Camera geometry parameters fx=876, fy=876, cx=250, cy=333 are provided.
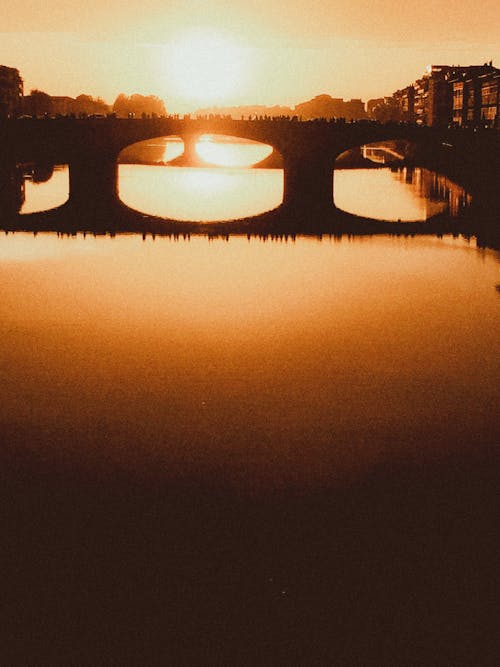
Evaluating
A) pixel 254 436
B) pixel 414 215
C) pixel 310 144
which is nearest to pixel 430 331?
pixel 254 436

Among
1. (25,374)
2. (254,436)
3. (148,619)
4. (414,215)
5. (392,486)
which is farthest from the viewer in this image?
(414,215)

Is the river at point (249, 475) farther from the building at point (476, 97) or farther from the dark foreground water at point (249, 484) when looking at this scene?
the building at point (476, 97)

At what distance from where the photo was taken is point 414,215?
3566 centimetres

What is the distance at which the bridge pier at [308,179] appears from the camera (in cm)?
4055

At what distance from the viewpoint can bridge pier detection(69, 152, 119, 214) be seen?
40825 mm

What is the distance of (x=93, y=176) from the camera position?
139 feet

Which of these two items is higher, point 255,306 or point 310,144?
point 310,144

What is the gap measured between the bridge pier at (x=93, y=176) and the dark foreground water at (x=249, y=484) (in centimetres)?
2301

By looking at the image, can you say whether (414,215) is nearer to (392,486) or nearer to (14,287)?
(14,287)

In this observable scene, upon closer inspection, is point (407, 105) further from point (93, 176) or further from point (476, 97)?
point (93, 176)

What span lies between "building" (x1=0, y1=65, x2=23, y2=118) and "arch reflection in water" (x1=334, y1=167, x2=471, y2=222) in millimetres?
34191

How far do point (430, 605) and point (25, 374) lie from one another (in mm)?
8057

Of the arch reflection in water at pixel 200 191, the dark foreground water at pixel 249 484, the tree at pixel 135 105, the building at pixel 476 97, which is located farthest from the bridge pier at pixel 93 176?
the tree at pixel 135 105

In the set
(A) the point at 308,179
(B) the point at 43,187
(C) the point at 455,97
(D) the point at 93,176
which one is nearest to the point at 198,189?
(D) the point at 93,176
